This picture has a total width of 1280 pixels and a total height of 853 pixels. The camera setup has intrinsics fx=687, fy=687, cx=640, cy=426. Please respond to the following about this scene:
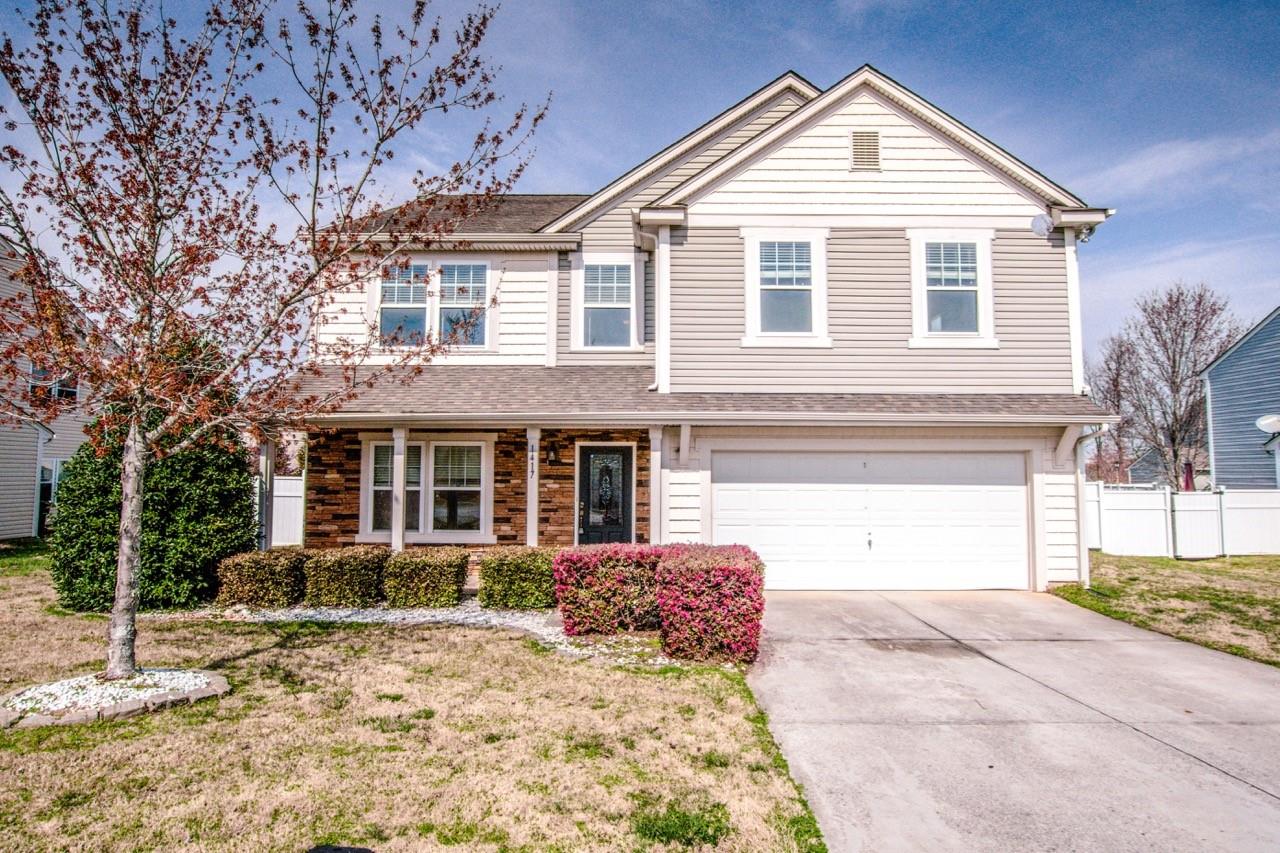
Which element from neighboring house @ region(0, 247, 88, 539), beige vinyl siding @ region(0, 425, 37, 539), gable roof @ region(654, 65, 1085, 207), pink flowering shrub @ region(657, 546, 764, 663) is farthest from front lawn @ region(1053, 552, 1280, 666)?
beige vinyl siding @ region(0, 425, 37, 539)

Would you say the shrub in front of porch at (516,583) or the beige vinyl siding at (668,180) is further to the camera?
the beige vinyl siding at (668,180)

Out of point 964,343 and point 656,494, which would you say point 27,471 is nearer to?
point 656,494

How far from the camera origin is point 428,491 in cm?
1162

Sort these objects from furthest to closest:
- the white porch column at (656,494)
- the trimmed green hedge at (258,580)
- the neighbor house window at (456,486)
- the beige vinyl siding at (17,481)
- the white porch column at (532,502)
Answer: the beige vinyl siding at (17,481) → the neighbor house window at (456,486) → the white porch column at (532,502) → the white porch column at (656,494) → the trimmed green hedge at (258,580)

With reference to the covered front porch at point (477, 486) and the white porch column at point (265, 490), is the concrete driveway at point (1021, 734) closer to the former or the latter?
the covered front porch at point (477, 486)

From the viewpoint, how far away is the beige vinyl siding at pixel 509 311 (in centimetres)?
1209

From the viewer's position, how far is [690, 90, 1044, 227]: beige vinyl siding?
10.7 m

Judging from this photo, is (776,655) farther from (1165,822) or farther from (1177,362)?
(1177,362)

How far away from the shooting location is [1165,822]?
3789 mm

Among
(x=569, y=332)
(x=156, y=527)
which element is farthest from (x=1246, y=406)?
(x=156, y=527)

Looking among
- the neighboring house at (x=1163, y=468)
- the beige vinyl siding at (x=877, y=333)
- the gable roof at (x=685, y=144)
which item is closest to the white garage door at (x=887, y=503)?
the beige vinyl siding at (x=877, y=333)

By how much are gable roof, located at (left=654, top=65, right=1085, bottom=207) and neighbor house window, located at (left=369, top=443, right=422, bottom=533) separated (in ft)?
19.3

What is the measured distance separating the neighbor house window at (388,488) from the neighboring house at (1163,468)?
2158 cm

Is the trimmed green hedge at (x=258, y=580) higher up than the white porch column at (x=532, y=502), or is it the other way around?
the white porch column at (x=532, y=502)
